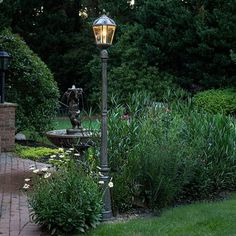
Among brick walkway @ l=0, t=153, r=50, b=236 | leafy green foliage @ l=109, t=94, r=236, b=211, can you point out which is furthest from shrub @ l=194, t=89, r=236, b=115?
leafy green foliage @ l=109, t=94, r=236, b=211

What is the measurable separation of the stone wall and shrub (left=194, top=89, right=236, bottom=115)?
926 cm

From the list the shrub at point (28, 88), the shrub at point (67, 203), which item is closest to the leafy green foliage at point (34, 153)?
the shrub at point (28, 88)

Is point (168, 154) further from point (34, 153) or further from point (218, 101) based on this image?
point (218, 101)

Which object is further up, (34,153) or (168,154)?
(168,154)

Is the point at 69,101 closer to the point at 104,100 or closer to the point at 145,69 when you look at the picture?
the point at 104,100

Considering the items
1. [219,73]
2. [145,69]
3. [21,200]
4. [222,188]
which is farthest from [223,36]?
[21,200]

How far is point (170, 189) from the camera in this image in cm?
661

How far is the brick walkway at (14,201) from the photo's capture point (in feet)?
18.2

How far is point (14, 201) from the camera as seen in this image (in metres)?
6.90

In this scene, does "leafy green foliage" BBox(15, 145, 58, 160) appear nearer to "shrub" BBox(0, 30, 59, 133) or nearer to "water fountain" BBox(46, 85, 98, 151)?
"water fountain" BBox(46, 85, 98, 151)

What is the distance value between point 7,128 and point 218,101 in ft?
34.6

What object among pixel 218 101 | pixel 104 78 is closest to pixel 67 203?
pixel 104 78

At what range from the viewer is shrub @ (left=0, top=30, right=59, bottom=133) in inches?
549

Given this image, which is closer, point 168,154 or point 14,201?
point 168,154
